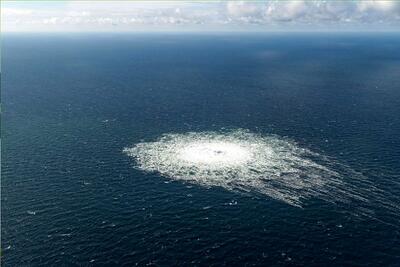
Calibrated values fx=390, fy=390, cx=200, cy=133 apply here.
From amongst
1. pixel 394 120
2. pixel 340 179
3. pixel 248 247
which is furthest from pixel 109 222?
pixel 394 120

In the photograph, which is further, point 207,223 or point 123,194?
point 123,194

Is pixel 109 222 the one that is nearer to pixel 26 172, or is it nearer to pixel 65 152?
pixel 26 172

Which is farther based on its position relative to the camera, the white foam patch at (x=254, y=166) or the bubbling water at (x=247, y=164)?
the bubbling water at (x=247, y=164)

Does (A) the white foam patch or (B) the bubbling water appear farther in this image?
(B) the bubbling water

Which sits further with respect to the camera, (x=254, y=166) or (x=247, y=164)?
(x=247, y=164)

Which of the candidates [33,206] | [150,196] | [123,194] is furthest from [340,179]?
[33,206]

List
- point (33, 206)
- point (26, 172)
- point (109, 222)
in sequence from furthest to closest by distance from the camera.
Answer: point (26, 172) → point (33, 206) → point (109, 222)

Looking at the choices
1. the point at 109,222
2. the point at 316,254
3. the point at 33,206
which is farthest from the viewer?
the point at 33,206
